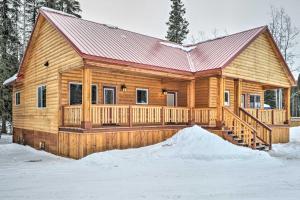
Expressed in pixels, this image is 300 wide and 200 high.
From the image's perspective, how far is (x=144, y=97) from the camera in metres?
16.6

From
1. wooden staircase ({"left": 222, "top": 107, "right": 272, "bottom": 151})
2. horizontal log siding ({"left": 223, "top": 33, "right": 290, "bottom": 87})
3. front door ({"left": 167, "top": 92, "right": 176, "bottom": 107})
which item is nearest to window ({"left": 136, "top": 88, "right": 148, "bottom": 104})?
front door ({"left": 167, "top": 92, "right": 176, "bottom": 107})

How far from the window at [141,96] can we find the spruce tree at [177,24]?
917 inches

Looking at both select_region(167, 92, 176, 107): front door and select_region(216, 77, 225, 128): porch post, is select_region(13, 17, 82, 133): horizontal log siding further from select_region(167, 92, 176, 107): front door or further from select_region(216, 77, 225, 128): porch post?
select_region(167, 92, 176, 107): front door

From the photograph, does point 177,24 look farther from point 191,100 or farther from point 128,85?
point 191,100

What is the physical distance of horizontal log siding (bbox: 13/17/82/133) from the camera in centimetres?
1330

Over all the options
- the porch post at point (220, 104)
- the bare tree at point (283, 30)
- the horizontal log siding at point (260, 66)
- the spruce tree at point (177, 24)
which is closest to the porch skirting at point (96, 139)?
the porch post at point (220, 104)

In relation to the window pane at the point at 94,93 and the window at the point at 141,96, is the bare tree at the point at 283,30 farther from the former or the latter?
the window pane at the point at 94,93

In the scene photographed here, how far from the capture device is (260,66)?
17312 millimetres

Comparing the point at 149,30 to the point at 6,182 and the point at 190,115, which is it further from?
the point at 6,182

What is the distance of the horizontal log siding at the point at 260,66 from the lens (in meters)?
15.5

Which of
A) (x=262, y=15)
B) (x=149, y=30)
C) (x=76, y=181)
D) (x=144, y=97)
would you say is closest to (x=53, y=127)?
(x=144, y=97)

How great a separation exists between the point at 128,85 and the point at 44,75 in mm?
4369

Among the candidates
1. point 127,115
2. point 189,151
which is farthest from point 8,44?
point 189,151

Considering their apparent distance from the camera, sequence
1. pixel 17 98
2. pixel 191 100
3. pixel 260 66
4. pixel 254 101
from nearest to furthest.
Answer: pixel 191 100 < pixel 260 66 < pixel 17 98 < pixel 254 101
